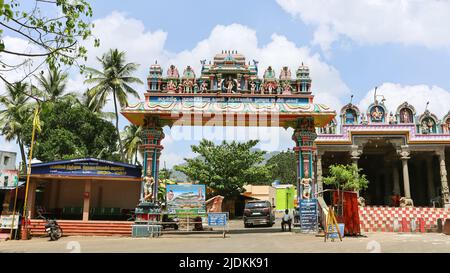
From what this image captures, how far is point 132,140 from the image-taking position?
1507 inches

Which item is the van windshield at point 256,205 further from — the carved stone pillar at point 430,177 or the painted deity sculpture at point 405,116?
the carved stone pillar at point 430,177

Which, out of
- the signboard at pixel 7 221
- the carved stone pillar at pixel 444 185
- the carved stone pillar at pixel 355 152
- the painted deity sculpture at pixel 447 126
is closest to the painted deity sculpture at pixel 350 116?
the carved stone pillar at pixel 355 152

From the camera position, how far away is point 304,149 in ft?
59.5

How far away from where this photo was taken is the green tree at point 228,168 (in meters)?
34.2

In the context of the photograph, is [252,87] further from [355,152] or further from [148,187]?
[355,152]

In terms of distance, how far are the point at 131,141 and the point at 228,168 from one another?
37.9 ft

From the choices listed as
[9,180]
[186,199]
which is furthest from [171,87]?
[9,180]

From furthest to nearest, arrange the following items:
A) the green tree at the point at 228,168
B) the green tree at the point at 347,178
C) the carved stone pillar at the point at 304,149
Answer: the green tree at the point at 228,168, the green tree at the point at 347,178, the carved stone pillar at the point at 304,149

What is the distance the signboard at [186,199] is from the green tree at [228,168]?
1699 cm

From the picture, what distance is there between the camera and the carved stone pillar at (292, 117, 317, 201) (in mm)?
17922

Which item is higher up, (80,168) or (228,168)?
(228,168)

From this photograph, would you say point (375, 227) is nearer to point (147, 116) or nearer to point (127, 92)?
point (147, 116)

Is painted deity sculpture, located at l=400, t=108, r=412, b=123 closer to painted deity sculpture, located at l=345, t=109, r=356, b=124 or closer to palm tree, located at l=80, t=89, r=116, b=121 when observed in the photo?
painted deity sculpture, located at l=345, t=109, r=356, b=124

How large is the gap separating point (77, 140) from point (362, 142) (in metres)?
26.1
